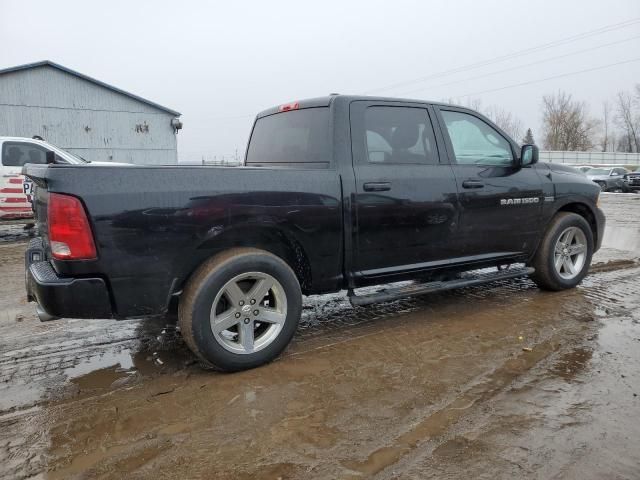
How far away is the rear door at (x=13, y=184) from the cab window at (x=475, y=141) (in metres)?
8.13

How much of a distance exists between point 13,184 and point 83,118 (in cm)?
1389

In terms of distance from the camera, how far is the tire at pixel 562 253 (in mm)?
4867

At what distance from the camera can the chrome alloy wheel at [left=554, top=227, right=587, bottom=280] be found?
5012 millimetres

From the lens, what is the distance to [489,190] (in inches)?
169

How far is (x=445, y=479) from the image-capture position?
212 cm

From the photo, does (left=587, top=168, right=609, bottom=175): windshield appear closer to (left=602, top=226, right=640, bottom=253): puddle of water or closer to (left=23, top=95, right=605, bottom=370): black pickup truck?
(left=602, top=226, right=640, bottom=253): puddle of water

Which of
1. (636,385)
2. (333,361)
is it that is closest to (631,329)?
→ (636,385)

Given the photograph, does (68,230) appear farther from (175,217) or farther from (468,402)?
(468,402)

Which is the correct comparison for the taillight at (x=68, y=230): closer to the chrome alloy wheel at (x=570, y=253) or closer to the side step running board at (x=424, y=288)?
the side step running board at (x=424, y=288)

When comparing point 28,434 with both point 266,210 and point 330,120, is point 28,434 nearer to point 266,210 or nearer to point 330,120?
point 266,210

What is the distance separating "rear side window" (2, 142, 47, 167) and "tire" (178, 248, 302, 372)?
24.9ft

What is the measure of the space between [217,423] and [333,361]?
1.04 m

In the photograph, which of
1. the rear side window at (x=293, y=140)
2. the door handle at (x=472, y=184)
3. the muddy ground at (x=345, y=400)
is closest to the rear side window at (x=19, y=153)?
the muddy ground at (x=345, y=400)

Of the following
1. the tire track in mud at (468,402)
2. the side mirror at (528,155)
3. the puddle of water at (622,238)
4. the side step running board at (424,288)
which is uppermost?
the side mirror at (528,155)
